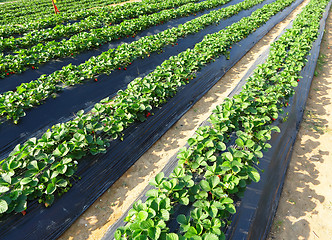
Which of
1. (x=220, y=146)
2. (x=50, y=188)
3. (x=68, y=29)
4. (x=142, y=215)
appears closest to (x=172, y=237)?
(x=142, y=215)

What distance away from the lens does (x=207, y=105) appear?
6.14 metres

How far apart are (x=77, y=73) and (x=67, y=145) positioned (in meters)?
3.44

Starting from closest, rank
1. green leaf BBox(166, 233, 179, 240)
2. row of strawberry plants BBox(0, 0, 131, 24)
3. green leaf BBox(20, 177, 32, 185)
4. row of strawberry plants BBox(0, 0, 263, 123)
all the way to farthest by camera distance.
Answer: green leaf BBox(166, 233, 179, 240)
green leaf BBox(20, 177, 32, 185)
row of strawberry plants BBox(0, 0, 263, 123)
row of strawberry plants BBox(0, 0, 131, 24)

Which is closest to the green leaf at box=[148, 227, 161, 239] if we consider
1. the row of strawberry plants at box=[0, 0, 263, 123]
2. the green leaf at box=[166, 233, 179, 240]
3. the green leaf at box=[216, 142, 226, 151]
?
the green leaf at box=[166, 233, 179, 240]

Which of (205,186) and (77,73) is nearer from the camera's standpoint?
(205,186)

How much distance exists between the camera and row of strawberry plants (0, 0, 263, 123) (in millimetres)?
4680

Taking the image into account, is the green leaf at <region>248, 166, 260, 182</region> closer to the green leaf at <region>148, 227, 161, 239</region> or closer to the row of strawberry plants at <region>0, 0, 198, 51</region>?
the green leaf at <region>148, 227, 161, 239</region>

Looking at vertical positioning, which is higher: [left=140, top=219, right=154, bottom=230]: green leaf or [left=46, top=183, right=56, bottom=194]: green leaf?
[left=140, top=219, right=154, bottom=230]: green leaf

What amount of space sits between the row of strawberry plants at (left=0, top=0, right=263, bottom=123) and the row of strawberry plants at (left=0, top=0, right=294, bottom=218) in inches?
50.7

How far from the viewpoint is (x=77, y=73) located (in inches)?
235

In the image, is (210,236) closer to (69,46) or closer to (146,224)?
(146,224)

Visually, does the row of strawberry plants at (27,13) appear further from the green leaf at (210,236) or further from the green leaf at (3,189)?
the green leaf at (210,236)

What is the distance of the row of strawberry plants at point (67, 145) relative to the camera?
2.90 m

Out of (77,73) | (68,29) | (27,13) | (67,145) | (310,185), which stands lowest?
(310,185)
